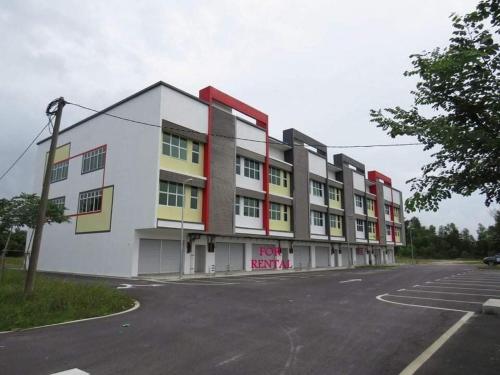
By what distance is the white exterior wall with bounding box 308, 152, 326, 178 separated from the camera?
49.2 metres

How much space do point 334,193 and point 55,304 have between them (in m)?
46.2

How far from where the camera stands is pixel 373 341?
27.8 feet

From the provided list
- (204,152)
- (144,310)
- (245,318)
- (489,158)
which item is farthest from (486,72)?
(204,152)

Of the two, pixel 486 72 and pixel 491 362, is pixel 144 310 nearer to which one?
pixel 491 362

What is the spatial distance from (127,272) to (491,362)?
26.3m

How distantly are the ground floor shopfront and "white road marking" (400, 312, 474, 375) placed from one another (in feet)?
68.4

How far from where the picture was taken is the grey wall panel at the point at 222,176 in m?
33.7

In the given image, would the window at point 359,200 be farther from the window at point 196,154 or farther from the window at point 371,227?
the window at point 196,154

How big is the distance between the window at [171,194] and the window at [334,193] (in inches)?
1051

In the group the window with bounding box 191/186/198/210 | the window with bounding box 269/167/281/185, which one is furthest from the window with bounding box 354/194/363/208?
the window with bounding box 191/186/198/210

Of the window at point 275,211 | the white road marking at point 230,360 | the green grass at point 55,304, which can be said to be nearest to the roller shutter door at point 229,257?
the window at point 275,211

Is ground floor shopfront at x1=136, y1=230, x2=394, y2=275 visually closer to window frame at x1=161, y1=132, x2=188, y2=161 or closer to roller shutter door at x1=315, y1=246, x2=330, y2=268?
roller shutter door at x1=315, y1=246, x2=330, y2=268

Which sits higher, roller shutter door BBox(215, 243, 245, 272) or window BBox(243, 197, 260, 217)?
window BBox(243, 197, 260, 217)

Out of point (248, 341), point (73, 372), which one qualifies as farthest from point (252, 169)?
point (73, 372)
